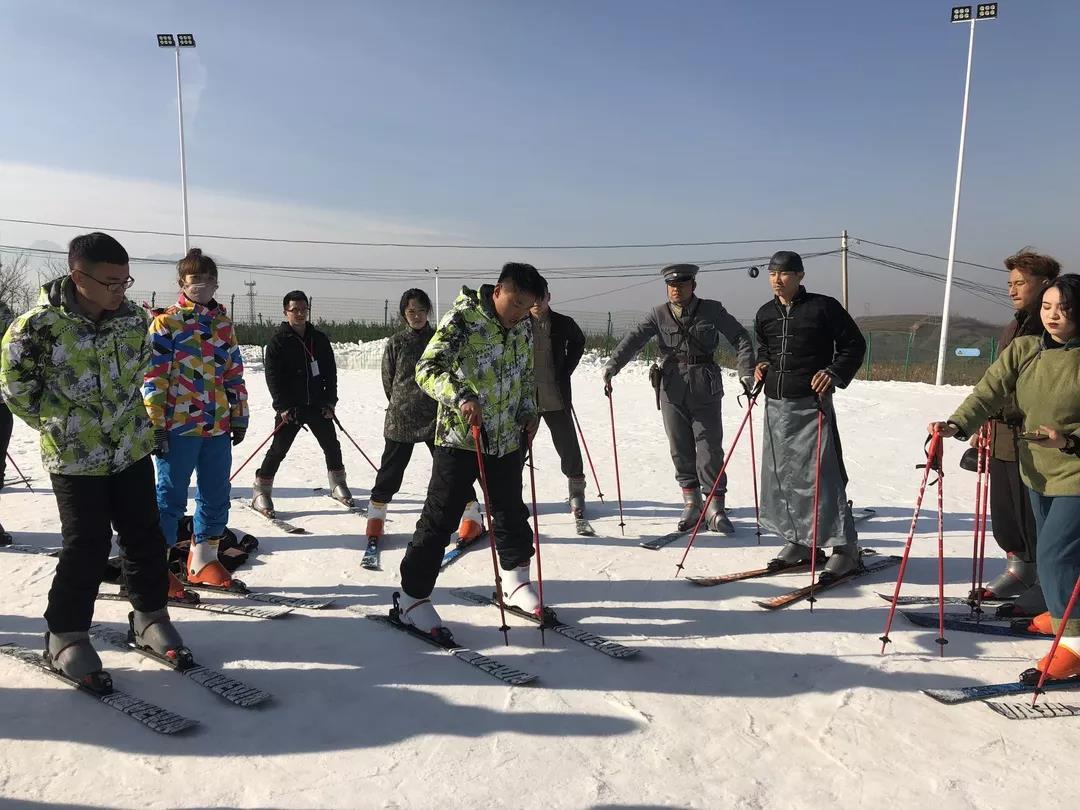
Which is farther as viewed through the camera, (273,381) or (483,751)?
(273,381)

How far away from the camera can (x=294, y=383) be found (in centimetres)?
634

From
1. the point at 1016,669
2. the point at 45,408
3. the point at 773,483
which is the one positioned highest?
the point at 45,408

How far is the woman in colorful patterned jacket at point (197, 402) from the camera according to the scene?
4.11 meters

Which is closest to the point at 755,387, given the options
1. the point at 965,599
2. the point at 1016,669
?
the point at 965,599

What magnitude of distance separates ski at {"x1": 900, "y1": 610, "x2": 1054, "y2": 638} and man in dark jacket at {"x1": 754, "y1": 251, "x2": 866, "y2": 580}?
69cm

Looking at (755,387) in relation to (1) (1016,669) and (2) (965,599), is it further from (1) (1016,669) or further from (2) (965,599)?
(1) (1016,669)

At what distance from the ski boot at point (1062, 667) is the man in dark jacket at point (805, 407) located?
4.76 ft

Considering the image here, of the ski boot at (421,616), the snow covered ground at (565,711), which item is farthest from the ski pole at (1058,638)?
the ski boot at (421,616)

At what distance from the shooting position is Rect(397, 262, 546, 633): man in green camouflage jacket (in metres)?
3.56

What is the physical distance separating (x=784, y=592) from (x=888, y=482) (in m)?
4.18

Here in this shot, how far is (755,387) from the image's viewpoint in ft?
16.4

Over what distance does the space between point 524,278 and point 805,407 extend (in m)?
2.33

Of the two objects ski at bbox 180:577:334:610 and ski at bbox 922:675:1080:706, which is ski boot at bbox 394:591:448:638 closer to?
ski at bbox 180:577:334:610

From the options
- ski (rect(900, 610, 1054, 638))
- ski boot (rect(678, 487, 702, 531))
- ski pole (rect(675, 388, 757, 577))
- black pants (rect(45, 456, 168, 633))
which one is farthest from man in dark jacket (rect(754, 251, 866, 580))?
black pants (rect(45, 456, 168, 633))
